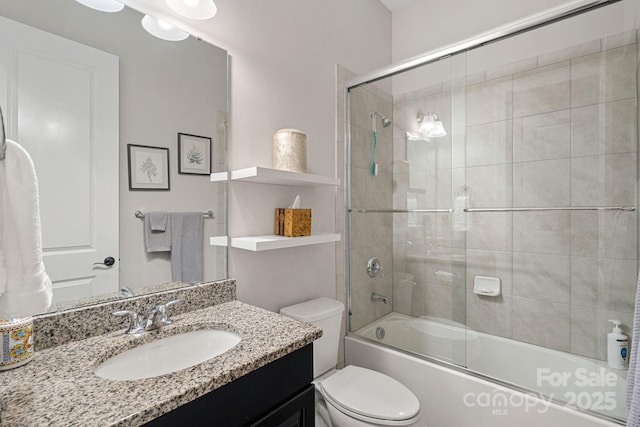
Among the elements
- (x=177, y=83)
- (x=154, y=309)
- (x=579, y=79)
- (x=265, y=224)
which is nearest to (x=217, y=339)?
(x=154, y=309)

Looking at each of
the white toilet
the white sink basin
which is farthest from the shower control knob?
the white sink basin

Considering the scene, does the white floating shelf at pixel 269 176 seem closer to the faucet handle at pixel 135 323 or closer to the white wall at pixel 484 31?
the faucet handle at pixel 135 323

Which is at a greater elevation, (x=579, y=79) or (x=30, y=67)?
(x=579, y=79)

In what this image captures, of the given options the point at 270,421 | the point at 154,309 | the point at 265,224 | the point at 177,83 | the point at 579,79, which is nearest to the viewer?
the point at 270,421

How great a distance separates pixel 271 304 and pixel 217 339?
0.51 m

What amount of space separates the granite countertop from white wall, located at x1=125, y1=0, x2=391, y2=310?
53cm

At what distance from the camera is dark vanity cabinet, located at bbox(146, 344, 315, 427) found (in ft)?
2.30

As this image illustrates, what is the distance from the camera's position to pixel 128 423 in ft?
1.87

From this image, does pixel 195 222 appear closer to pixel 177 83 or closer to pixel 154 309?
pixel 154 309

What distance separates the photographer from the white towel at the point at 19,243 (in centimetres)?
60

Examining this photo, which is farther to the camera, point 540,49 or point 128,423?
point 540,49

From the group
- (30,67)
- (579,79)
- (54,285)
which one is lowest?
(54,285)

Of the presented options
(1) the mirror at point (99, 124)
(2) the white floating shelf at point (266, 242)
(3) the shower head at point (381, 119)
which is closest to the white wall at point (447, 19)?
(3) the shower head at point (381, 119)

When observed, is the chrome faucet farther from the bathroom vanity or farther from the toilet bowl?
the toilet bowl
